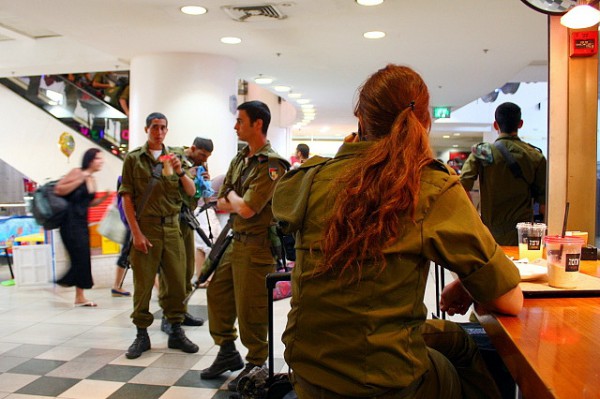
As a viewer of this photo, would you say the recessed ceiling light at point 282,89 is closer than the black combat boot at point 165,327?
No

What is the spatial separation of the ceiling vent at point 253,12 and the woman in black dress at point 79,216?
1.61 metres

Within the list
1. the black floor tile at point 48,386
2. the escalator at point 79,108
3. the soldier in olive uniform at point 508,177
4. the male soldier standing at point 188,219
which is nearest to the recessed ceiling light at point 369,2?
the soldier in olive uniform at point 508,177

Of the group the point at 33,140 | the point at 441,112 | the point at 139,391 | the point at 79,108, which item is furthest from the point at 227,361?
the point at 441,112

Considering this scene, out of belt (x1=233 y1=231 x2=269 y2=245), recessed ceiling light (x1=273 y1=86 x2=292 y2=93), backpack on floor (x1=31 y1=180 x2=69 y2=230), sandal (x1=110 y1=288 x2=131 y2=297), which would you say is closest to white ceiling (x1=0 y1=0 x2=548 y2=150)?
recessed ceiling light (x1=273 y1=86 x2=292 y2=93)

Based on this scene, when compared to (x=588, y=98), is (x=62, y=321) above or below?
below

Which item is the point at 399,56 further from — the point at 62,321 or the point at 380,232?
the point at 380,232

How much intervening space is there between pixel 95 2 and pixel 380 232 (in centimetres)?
367

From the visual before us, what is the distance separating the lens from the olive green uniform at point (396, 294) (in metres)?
1.23

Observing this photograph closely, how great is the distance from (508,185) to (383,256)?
252cm

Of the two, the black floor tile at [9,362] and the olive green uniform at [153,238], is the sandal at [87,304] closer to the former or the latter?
the black floor tile at [9,362]

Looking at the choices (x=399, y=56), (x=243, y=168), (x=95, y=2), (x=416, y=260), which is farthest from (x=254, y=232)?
(x=399, y=56)

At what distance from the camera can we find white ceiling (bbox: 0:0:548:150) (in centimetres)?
415

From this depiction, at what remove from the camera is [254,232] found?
2.85 meters

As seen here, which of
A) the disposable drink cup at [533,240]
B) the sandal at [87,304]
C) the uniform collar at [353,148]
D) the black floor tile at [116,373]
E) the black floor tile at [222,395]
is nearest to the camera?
the uniform collar at [353,148]
